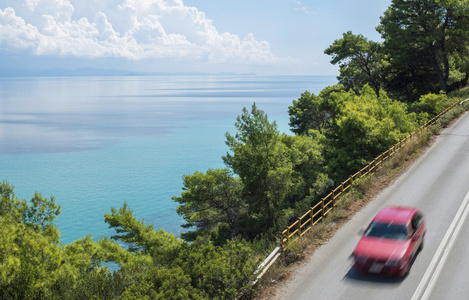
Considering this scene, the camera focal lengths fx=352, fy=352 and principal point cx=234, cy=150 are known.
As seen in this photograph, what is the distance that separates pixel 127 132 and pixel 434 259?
10186cm

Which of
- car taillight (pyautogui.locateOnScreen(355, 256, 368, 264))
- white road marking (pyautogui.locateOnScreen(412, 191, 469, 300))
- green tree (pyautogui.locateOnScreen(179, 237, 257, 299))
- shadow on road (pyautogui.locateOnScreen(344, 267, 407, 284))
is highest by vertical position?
green tree (pyautogui.locateOnScreen(179, 237, 257, 299))

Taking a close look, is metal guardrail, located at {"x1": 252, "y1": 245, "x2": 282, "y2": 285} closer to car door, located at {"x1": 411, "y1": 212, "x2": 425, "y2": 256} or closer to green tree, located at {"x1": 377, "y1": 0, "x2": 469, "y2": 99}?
car door, located at {"x1": 411, "y1": 212, "x2": 425, "y2": 256}

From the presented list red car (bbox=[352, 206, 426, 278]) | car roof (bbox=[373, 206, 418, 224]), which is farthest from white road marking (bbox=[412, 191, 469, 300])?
car roof (bbox=[373, 206, 418, 224])

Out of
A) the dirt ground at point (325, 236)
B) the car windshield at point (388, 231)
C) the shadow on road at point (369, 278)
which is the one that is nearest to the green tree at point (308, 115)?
the dirt ground at point (325, 236)

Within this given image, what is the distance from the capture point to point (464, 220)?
14.7m

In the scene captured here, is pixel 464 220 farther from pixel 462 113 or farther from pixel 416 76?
pixel 416 76

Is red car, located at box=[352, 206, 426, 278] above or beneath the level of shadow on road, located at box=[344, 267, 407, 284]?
above

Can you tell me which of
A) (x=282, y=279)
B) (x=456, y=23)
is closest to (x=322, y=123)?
(x=456, y=23)

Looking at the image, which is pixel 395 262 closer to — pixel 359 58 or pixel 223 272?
pixel 223 272

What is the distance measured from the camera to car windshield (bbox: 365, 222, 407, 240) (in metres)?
11.9

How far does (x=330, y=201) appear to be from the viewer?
1738 centimetres

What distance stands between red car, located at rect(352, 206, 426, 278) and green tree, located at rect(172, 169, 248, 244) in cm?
1841

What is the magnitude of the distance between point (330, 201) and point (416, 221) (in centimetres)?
517

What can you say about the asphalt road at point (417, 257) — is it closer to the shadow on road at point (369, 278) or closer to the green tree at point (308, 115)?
the shadow on road at point (369, 278)
